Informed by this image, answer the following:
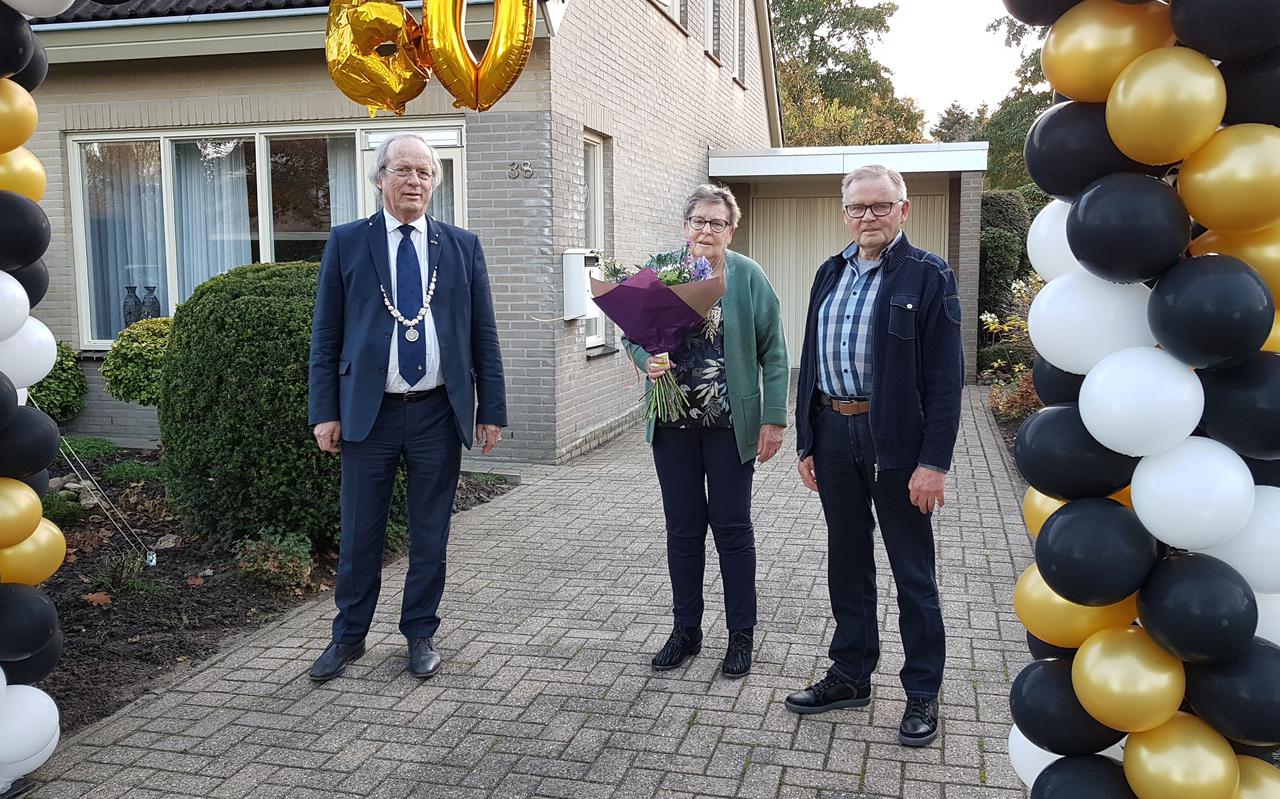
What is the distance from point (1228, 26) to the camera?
6.79ft

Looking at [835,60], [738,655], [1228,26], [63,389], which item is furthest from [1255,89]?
[835,60]

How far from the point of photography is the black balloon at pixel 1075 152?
2289 mm

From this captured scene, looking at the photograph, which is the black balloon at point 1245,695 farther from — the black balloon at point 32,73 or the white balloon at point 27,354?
the black balloon at point 32,73

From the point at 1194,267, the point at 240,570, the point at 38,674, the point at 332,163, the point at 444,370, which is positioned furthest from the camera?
the point at 332,163

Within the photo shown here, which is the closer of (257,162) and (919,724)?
(919,724)

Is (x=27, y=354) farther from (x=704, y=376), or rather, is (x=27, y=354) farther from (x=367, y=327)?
(x=704, y=376)

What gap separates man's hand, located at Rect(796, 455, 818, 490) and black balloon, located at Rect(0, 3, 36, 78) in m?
2.86

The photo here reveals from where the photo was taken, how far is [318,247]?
9.61 metres

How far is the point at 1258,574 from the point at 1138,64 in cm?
109

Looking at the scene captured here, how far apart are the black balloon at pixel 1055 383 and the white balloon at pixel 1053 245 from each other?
0.22 m

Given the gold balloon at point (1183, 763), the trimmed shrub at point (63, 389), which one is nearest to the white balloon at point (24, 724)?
the gold balloon at point (1183, 763)

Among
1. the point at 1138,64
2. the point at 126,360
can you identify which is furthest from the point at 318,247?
the point at 1138,64

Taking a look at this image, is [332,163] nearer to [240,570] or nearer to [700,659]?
[240,570]

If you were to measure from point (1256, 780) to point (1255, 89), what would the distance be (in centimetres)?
144
